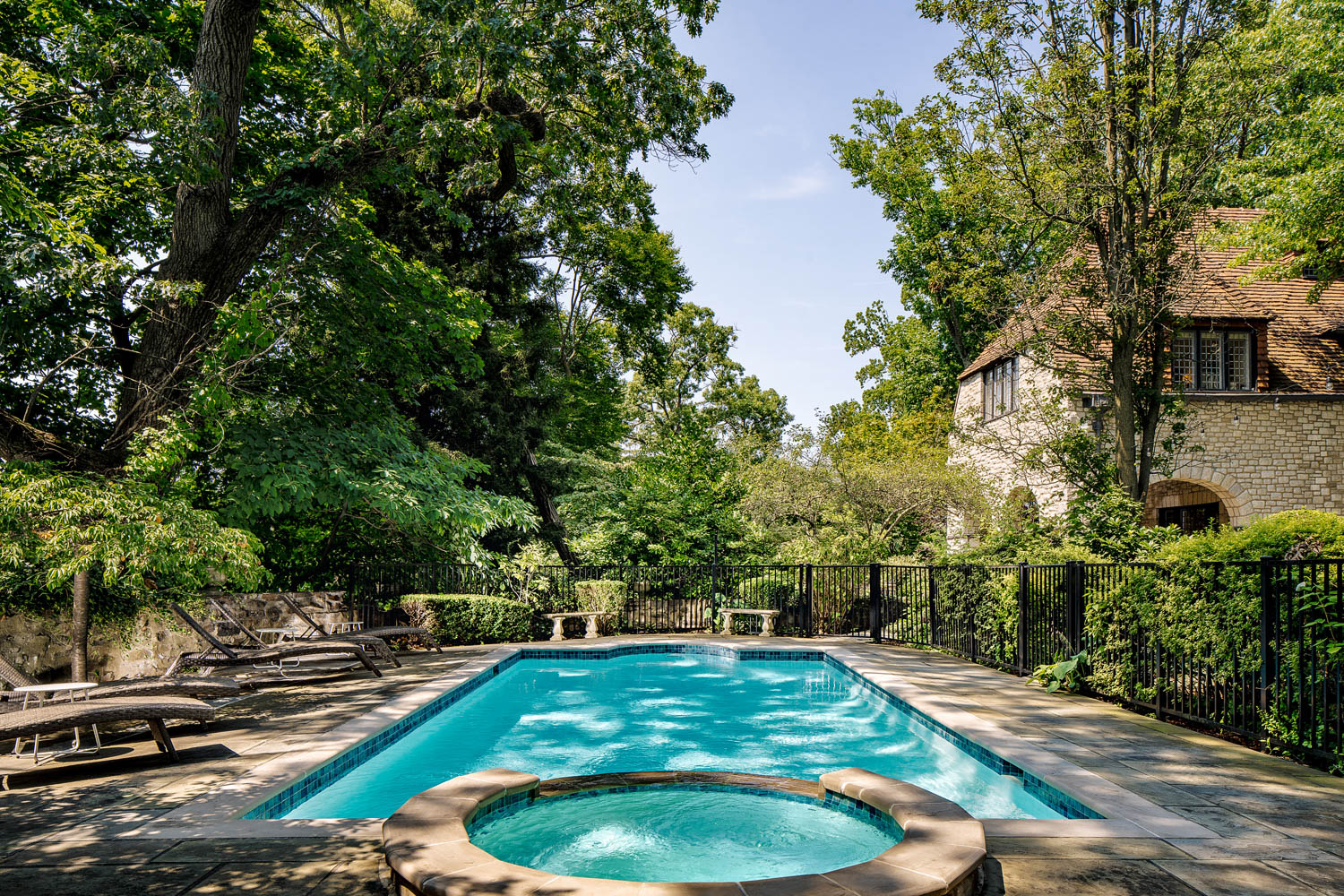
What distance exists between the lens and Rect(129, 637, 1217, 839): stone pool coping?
13.8 feet

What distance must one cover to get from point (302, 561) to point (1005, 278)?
14655 millimetres

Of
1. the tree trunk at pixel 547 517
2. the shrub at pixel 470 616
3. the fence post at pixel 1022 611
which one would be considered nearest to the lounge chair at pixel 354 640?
the shrub at pixel 470 616

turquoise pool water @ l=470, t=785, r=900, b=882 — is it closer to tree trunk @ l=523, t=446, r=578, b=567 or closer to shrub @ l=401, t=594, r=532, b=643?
shrub @ l=401, t=594, r=532, b=643

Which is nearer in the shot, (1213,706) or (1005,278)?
(1213,706)

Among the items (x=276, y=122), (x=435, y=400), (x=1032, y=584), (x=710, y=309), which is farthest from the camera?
(x=710, y=309)

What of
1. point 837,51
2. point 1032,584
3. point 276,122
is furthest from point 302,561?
point 837,51

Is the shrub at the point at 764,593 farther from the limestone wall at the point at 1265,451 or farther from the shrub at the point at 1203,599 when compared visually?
the limestone wall at the point at 1265,451

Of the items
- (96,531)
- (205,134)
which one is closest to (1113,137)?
A: (205,134)

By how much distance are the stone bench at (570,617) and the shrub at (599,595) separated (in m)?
0.15

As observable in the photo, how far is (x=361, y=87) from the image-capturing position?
10.6m

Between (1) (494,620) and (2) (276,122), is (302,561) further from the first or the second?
(2) (276,122)

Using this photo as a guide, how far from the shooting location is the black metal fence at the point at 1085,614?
5.86 m

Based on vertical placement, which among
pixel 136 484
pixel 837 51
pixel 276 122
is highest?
pixel 837 51

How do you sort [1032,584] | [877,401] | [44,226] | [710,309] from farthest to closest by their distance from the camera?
1. [710,309]
2. [877,401]
3. [1032,584]
4. [44,226]
